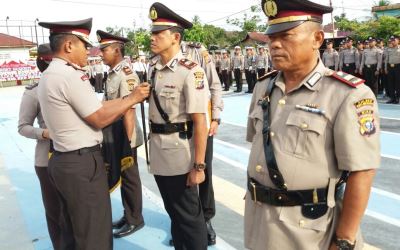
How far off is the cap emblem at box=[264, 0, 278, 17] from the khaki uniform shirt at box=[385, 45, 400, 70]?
35.7ft

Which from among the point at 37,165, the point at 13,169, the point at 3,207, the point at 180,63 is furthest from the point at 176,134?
the point at 13,169

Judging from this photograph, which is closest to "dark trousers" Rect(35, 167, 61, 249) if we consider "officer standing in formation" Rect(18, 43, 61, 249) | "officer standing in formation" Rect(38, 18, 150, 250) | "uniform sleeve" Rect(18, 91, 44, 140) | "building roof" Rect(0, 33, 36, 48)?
"officer standing in formation" Rect(18, 43, 61, 249)

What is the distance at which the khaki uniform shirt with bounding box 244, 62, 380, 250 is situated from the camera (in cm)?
154

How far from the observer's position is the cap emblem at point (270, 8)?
5.66ft

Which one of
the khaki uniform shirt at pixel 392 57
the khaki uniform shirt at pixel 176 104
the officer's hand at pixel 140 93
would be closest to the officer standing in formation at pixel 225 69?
the khaki uniform shirt at pixel 392 57

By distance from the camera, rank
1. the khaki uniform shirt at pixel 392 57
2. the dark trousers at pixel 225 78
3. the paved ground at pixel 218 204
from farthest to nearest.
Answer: the dark trousers at pixel 225 78
the khaki uniform shirt at pixel 392 57
the paved ground at pixel 218 204

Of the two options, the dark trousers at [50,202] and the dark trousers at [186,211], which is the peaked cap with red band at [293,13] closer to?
the dark trousers at [186,211]

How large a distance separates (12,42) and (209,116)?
152 ft

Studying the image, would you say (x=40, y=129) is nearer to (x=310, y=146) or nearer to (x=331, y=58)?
(x=310, y=146)

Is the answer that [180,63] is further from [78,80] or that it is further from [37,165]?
[37,165]

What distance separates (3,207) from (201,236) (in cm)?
297

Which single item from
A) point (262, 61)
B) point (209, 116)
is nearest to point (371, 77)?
point (262, 61)

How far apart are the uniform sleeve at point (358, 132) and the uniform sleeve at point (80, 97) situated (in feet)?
4.81

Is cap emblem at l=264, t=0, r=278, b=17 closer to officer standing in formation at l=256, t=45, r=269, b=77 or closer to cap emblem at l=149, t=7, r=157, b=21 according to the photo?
cap emblem at l=149, t=7, r=157, b=21
